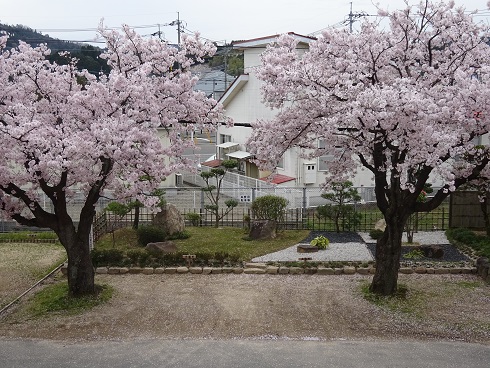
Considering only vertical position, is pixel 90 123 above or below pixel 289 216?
above

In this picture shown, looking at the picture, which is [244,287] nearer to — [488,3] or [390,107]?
[390,107]

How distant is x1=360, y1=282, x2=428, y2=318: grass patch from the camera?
10.2 m

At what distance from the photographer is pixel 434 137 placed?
28.6 feet

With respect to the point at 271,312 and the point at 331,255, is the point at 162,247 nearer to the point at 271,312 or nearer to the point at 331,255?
the point at 331,255

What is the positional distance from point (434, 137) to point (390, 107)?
884mm

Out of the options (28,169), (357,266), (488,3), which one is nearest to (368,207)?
(357,266)

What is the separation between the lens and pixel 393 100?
8.73m

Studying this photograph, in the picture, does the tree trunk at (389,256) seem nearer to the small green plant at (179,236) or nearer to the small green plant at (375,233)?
the small green plant at (375,233)

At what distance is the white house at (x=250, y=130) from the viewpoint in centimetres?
2236

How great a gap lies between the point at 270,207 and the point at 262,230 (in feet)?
4.74

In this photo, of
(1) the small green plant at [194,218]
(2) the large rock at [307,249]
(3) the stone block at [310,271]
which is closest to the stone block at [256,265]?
(3) the stone block at [310,271]

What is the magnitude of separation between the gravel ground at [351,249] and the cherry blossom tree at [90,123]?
15.0 ft

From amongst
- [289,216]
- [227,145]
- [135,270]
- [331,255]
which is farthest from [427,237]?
[227,145]

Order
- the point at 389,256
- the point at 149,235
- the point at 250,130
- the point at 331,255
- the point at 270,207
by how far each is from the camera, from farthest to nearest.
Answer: the point at 250,130 → the point at 270,207 → the point at 149,235 → the point at 331,255 → the point at 389,256
